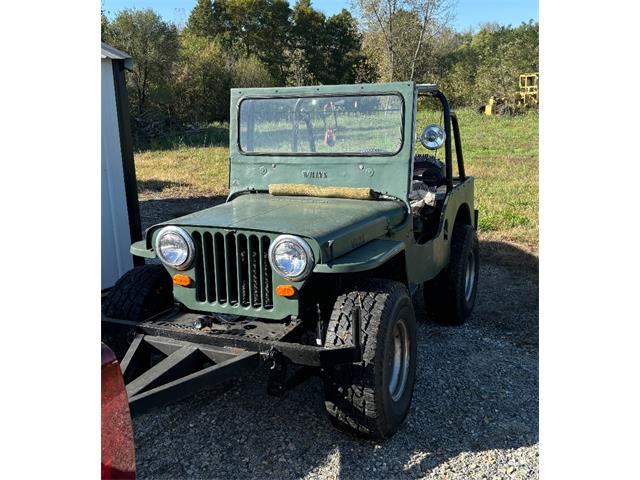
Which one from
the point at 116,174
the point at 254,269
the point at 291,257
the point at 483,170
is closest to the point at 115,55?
the point at 116,174

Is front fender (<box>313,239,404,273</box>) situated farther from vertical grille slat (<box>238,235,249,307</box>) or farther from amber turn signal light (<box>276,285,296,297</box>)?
vertical grille slat (<box>238,235,249,307</box>)

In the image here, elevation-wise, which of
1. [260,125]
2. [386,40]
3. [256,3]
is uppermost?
[256,3]

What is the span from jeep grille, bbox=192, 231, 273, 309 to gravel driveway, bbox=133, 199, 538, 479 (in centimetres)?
72

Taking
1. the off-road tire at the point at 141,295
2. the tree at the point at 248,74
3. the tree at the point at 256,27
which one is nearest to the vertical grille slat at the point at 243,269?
the off-road tire at the point at 141,295

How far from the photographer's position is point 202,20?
33812 mm

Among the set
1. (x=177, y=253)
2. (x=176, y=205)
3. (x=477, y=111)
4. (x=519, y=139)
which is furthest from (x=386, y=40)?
(x=177, y=253)

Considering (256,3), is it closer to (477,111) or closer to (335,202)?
(477,111)

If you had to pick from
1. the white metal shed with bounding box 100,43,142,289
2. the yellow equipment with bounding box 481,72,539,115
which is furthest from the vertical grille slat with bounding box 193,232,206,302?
the yellow equipment with bounding box 481,72,539,115

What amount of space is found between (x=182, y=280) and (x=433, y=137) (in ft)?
6.93

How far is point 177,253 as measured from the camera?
11.5 ft

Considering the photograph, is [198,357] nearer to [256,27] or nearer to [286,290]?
[286,290]

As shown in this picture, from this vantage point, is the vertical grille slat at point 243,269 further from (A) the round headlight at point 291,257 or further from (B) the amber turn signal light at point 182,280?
(B) the amber turn signal light at point 182,280

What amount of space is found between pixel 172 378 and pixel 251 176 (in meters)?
1.84

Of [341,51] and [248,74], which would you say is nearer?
[248,74]
